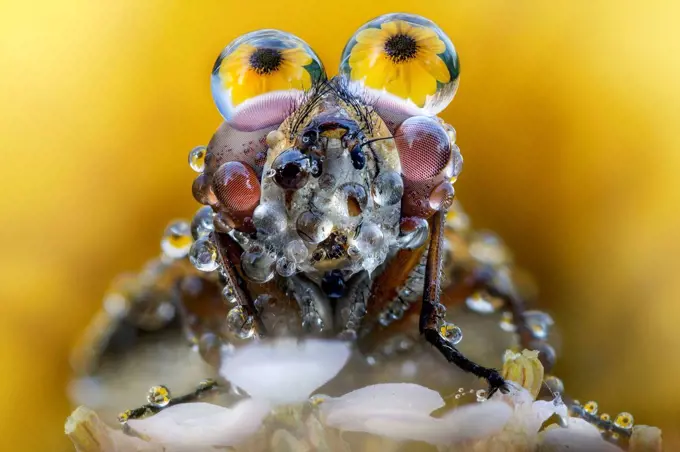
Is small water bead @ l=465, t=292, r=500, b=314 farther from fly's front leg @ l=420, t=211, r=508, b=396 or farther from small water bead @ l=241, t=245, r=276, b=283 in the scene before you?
small water bead @ l=241, t=245, r=276, b=283

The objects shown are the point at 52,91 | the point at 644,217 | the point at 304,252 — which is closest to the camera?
the point at 304,252

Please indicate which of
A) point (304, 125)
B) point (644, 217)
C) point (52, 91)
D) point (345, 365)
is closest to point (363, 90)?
point (304, 125)

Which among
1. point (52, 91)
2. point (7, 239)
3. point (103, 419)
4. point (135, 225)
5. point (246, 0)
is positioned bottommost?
point (103, 419)

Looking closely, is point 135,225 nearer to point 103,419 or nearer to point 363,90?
point 103,419

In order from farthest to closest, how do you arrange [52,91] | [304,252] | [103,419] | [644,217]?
1. [52,91]
2. [644,217]
3. [103,419]
4. [304,252]

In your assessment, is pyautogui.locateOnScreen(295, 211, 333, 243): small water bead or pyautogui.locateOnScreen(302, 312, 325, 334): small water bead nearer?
pyautogui.locateOnScreen(295, 211, 333, 243): small water bead

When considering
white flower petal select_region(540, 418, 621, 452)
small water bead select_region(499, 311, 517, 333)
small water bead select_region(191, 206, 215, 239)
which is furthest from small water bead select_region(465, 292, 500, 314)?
small water bead select_region(191, 206, 215, 239)

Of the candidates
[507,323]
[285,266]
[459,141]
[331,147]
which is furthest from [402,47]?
[459,141]
